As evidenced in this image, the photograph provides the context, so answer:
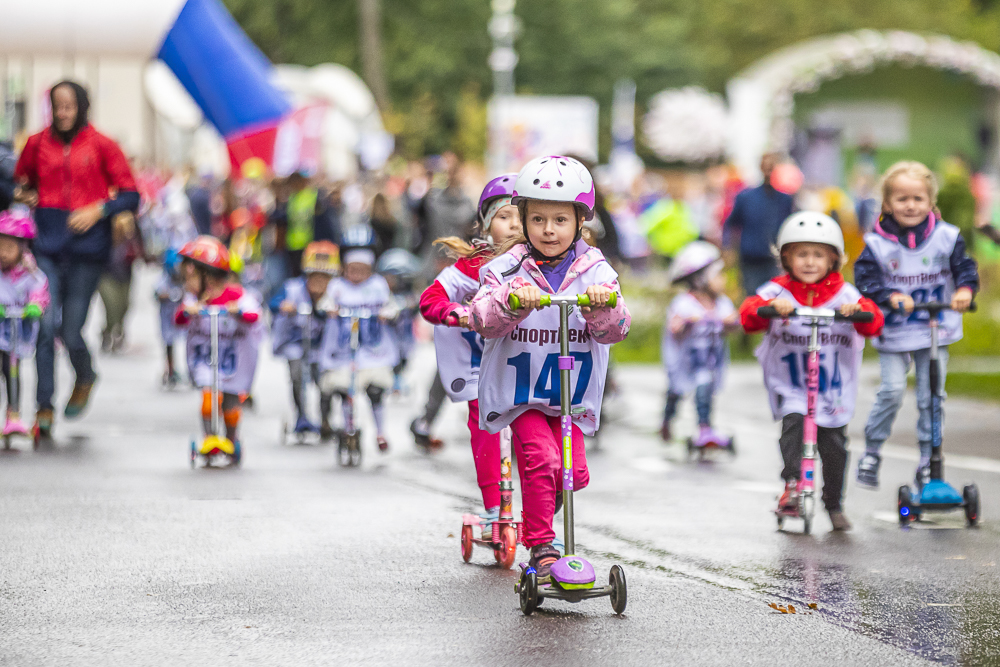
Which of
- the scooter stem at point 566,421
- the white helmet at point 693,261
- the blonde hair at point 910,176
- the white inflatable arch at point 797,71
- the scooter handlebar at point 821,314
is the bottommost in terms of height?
the scooter stem at point 566,421

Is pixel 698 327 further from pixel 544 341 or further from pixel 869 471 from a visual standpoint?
pixel 544 341

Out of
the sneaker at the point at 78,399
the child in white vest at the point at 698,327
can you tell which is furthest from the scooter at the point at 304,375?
the child in white vest at the point at 698,327

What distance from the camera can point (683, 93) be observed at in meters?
79.1

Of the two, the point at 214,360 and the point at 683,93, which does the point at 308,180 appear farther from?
the point at 683,93

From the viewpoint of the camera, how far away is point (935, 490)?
847 centimetres

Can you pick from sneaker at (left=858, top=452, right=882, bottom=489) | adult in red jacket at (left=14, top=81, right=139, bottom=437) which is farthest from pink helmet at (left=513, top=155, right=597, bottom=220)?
adult in red jacket at (left=14, top=81, right=139, bottom=437)

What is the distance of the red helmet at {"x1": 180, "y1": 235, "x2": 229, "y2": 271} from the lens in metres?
10.3

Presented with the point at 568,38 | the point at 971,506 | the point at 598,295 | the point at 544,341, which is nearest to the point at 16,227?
the point at 544,341

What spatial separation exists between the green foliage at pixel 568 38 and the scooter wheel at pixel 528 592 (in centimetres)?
3657

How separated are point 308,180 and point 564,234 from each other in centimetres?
1173

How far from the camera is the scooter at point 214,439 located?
10195 mm

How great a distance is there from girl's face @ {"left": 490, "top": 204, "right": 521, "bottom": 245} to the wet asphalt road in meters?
1.47

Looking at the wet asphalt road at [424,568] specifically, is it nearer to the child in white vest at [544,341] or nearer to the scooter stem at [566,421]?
the scooter stem at [566,421]

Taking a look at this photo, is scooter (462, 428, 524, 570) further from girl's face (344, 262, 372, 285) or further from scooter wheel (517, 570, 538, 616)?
girl's face (344, 262, 372, 285)
